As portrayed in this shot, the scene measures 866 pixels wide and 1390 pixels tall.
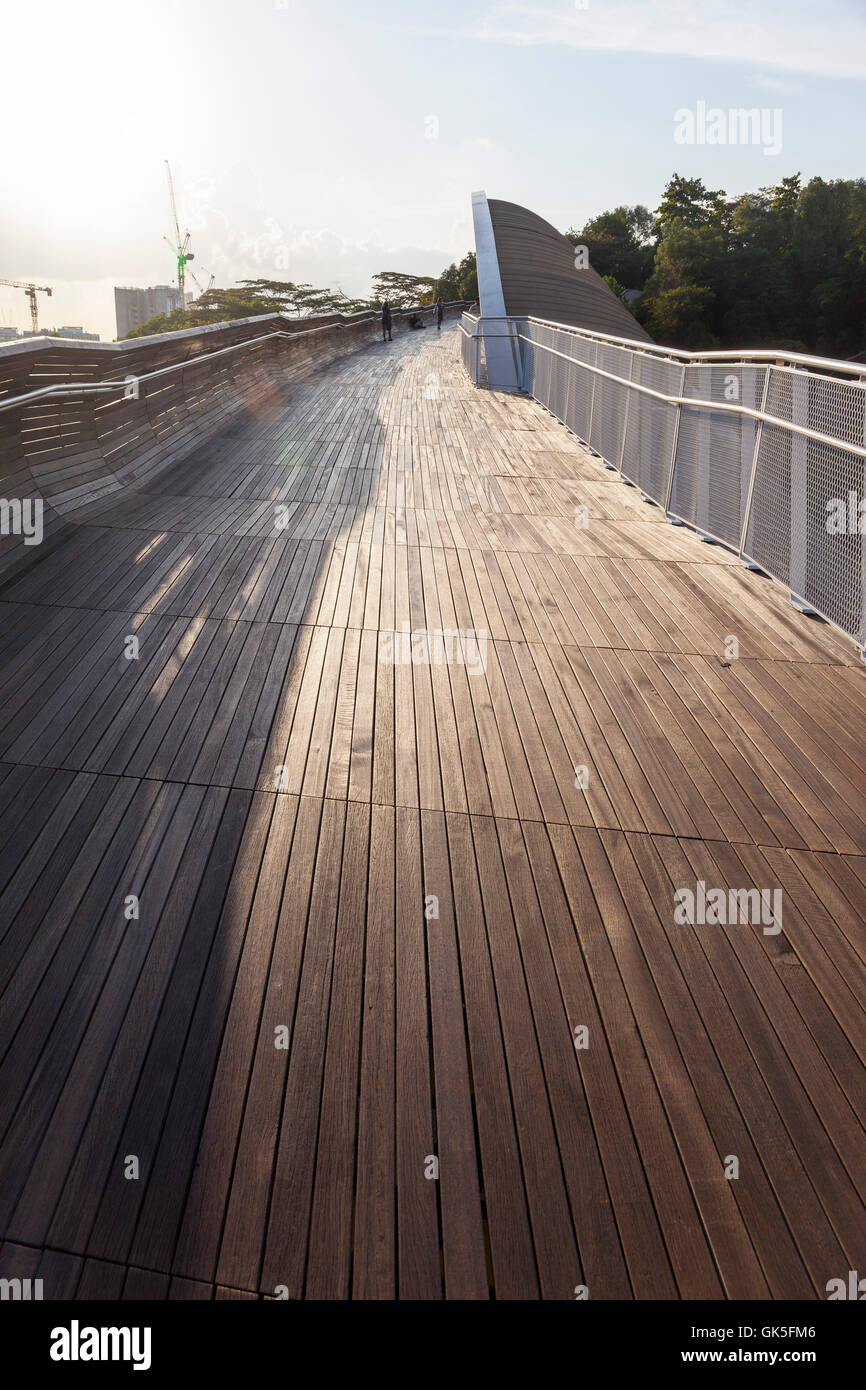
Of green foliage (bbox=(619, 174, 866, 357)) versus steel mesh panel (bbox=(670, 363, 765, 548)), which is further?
green foliage (bbox=(619, 174, 866, 357))

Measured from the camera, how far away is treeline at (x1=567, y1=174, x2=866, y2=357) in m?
57.2

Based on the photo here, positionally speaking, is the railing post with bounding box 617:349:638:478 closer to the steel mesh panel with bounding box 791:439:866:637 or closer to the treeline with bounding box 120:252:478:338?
the steel mesh panel with bounding box 791:439:866:637

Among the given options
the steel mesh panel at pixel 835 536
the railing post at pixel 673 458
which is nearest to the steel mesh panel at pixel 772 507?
the steel mesh panel at pixel 835 536

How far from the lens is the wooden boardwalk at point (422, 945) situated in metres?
1.96

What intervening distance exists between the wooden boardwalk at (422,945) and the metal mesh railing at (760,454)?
481 mm

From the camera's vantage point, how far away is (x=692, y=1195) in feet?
6.68

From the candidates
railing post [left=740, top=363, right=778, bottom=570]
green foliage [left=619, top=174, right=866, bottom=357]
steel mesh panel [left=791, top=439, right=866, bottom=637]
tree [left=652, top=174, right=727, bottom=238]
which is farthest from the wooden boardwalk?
tree [left=652, top=174, right=727, bottom=238]

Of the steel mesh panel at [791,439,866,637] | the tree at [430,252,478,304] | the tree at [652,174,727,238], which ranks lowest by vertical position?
the steel mesh panel at [791,439,866,637]

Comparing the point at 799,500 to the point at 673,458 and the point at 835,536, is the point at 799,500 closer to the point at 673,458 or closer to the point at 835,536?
the point at 835,536

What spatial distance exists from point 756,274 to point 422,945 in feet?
240

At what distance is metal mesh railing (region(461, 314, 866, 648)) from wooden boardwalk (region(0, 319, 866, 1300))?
481mm

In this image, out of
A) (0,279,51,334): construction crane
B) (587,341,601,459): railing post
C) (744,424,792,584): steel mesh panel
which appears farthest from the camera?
(0,279,51,334): construction crane

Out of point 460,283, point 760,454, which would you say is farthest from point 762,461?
Result: point 460,283

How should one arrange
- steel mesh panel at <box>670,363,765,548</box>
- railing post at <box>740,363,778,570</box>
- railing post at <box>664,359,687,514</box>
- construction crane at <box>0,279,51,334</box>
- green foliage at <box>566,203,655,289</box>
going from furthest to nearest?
construction crane at <box>0,279,51,334</box> < green foliage at <box>566,203,655,289</box> < railing post at <box>664,359,687,514</box> < steel mesh panel at <box>670,363,765,548</box> < railing post at <box>740,363,778,570</box>
